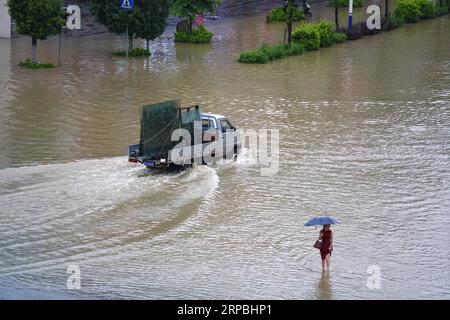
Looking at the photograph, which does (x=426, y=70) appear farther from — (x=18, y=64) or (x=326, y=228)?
(x=326, y=228)

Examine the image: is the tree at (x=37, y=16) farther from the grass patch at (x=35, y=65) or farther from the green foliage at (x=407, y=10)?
the green foliage at (x=407, y=10)

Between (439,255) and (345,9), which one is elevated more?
(345,9)

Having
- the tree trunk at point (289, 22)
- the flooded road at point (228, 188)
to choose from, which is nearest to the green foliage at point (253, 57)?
the flooded road at point (228, 188)

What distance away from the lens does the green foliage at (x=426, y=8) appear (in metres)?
52.7

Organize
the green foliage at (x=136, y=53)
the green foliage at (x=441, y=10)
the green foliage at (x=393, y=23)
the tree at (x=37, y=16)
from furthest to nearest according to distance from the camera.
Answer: the green foliage at (x=441, y=10) → the green foliage at (x=393, y=23) → the green foliage at (x=136, y=53) → the tree at (x=37, y=16)

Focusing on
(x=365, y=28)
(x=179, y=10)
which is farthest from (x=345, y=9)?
(x=179, y=10)

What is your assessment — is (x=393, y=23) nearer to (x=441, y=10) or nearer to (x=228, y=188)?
(x=441, y=10)

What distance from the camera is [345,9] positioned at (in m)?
55.2

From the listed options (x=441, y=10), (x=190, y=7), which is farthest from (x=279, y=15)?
(x=441, y=10)

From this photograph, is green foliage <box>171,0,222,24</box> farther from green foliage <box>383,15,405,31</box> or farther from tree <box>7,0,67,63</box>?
green foliage <box>383,15,405,31</box>

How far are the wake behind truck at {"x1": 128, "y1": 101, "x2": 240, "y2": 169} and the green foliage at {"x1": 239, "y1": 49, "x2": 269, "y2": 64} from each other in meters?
16.1

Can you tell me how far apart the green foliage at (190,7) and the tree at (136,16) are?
9.63 feet

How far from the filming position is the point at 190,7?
42281 mm
